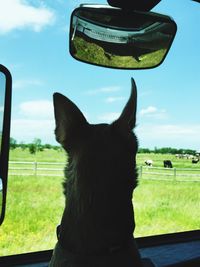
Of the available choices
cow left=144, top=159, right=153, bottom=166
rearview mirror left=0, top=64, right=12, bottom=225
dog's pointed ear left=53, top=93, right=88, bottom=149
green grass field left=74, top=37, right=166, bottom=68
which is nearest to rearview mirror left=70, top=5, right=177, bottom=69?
green grass field left=74, top=37, right=166, bottom=68

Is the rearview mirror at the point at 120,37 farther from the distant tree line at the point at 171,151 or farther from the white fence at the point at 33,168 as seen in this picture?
the distant tree line at the point at 171,151

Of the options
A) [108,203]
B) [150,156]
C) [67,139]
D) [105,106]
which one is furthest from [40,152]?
[108,203]

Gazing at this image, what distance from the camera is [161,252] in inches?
86.4

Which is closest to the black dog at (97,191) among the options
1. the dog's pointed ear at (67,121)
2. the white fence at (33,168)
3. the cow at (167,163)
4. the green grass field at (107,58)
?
the dog's pointed ear at (67,121)

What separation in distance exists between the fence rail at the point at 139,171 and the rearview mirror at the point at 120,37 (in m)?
0.42

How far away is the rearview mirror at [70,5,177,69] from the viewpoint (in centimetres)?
134

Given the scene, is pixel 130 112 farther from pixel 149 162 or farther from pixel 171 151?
pixel 171 151

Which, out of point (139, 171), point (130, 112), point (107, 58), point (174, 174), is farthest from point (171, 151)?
point (130, 112)

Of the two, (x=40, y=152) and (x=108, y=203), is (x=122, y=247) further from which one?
(x=40, y=152)

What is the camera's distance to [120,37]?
4.69 ft

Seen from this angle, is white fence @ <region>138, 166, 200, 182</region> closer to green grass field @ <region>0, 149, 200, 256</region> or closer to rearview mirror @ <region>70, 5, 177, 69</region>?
green grass field @ <region>0, 149, 200, 256</region>

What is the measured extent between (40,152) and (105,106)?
16.4 inches

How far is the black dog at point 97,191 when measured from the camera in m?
1.02

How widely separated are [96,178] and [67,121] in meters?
0.19
